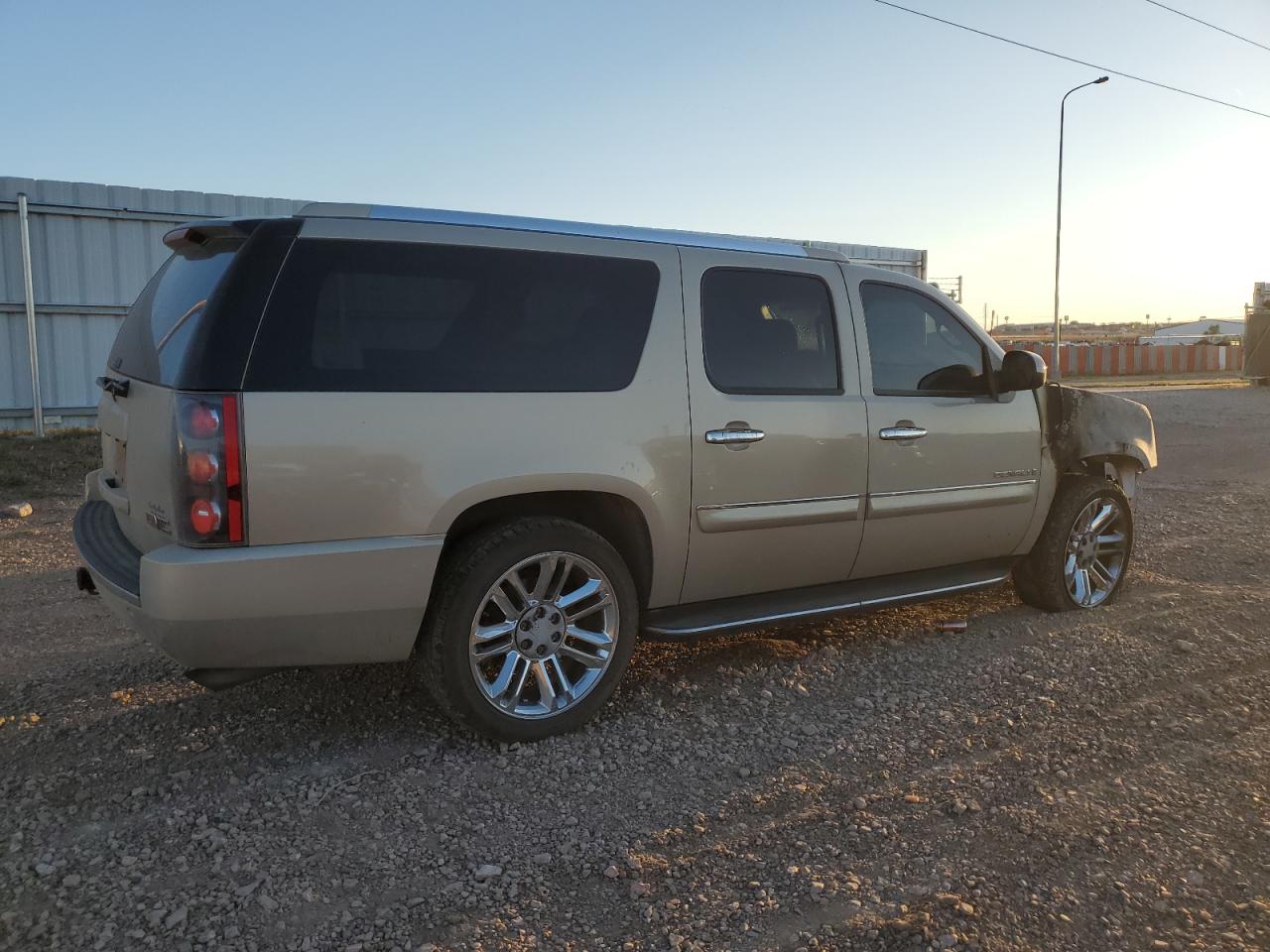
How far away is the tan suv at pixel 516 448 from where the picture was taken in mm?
3102

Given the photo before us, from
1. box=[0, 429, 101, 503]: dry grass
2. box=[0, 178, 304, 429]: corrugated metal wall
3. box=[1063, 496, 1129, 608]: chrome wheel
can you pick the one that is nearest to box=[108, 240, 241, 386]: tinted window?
box=[1063, 496, 1129, 608]: chrome wheel

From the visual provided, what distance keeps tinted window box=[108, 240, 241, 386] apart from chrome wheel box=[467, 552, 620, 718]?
4.30 ft

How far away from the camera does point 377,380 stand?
10.7 ft

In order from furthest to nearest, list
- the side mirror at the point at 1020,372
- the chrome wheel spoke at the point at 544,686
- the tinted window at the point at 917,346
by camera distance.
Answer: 1. the side mirror at the point at 1020,372
2. the tinted window at the point at 917,346
3. the chrome wheel spoke at the point at 544,686

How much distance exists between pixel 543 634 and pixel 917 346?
2.37m

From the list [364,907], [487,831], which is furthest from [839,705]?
[364,907]

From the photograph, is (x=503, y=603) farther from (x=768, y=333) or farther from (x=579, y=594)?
(x=768, y=333)

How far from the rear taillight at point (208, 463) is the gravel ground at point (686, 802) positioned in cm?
93

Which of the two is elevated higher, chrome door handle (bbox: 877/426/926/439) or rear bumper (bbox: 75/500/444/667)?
chrome door handle (bbox: 877/426/926/439)

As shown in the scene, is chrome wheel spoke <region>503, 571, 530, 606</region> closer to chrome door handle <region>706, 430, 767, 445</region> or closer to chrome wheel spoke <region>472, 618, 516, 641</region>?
chrome wheel spoke <region>472, 618, 516, 641</region>

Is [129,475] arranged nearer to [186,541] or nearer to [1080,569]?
[186,541]

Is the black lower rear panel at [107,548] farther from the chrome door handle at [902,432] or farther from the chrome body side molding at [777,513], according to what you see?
the chrome door handle at [902,432]

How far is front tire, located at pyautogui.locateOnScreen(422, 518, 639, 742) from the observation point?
3434 millimetres

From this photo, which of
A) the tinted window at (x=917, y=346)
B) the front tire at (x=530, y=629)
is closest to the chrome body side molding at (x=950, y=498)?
the tinted window at (x=917, y=346)
